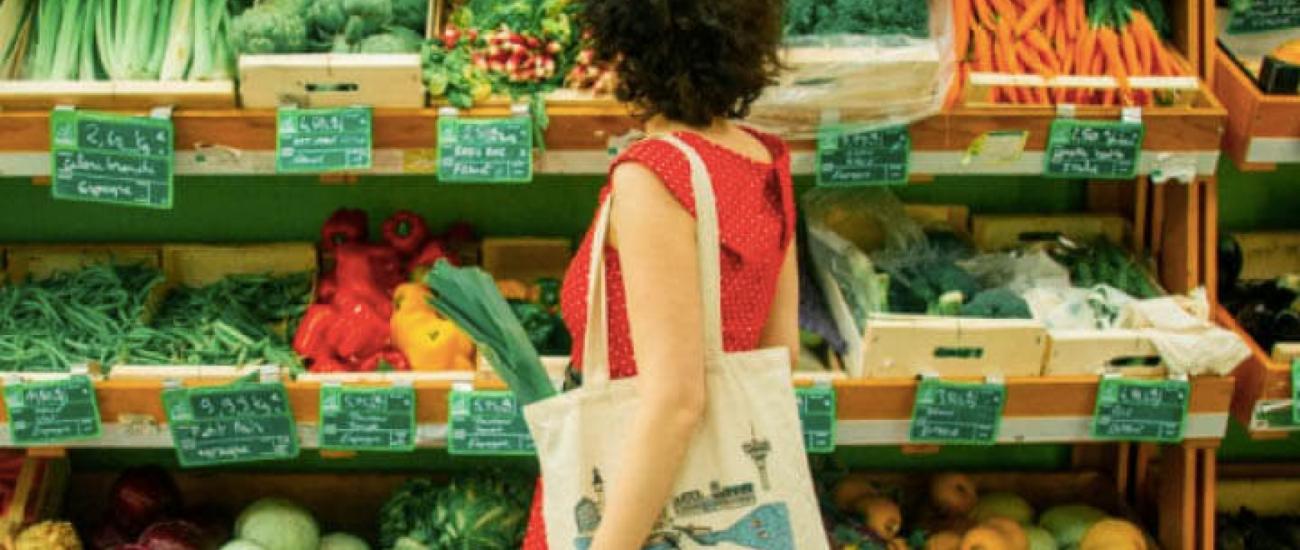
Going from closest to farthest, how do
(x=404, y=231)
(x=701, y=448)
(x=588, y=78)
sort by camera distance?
(x=701, y=448), (x=588, y=78), (x=404, y=231)

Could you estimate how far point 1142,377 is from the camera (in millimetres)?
2990

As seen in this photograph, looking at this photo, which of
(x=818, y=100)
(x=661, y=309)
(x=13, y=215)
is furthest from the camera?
(x=13, y=215)

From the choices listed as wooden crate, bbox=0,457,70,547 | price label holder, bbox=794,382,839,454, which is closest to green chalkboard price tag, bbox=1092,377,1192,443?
price label holder, bbox=794,382,839,454

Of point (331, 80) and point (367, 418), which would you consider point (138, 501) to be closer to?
point (367, 418)

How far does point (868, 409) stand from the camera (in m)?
2.96

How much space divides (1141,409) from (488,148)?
1.32 meters

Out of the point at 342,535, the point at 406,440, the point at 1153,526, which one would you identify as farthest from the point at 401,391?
the point at 1153,526

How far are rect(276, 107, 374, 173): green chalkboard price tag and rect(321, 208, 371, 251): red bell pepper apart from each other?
1.83 ft

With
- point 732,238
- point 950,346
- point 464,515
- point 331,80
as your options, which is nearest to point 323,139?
point 331,80

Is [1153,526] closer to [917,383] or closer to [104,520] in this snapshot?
[917,383]

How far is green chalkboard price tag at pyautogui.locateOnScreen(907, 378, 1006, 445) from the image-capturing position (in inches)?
116

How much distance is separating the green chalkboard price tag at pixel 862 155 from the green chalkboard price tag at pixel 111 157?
1.18m

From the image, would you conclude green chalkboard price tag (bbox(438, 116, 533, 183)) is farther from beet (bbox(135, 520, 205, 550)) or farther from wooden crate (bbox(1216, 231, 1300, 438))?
wooden crate (bbox(1216, 231, 1300, 438))

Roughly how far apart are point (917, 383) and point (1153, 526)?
1.01 m
